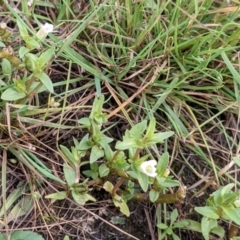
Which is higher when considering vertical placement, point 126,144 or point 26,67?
point 26,67

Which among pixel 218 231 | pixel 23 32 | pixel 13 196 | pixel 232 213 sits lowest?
pixel 218 231

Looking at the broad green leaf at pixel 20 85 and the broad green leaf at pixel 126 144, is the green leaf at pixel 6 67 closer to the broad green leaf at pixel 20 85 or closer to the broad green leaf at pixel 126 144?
the broad green leaf at pixel 20 85

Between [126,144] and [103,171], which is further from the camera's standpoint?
[103,171]

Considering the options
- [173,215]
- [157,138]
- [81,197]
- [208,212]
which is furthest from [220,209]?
[81,197]

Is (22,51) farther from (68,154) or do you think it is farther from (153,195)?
(153,195)

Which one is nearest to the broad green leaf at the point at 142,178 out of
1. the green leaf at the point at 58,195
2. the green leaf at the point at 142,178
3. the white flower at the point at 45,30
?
the green leaf at the point at 142,178

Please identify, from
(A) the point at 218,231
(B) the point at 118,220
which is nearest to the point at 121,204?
(B) the point at 118,220

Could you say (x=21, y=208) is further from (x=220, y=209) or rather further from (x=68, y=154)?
(x=220, y=209)

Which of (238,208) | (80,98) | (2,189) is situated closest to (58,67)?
(80,98)
